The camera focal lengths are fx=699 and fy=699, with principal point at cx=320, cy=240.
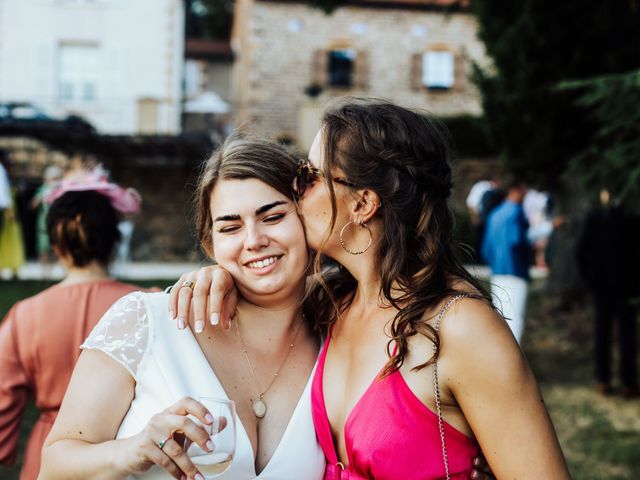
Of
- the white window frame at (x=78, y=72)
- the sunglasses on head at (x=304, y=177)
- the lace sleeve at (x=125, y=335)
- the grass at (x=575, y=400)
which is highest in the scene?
the white window frame at (x=78, y=72)

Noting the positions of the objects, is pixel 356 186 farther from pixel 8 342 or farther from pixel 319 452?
pixel 8 342

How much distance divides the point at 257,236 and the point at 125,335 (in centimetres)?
52

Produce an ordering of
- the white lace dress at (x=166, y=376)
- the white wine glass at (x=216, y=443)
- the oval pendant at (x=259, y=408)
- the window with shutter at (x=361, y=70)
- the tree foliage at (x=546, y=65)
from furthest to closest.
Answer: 1. the window with shutter at (x=361, y=70)
2. the tree foliage at (x=546, y=65)
3. the oval pendant at (x=259, y=408)
4. the white lace dress at (x=166, y=376)
5. the white wine glass at (x=216, y=443)

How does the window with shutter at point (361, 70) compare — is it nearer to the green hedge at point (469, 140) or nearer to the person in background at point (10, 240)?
the green hedge at point (469, 140)

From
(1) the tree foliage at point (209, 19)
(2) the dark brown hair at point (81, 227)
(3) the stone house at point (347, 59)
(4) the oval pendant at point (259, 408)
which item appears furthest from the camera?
(1) the tree foliage at point (209, 19)

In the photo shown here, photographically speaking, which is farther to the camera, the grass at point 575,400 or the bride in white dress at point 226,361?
the grass at point 575,400

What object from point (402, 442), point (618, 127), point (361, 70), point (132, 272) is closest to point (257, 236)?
point (402, 442)

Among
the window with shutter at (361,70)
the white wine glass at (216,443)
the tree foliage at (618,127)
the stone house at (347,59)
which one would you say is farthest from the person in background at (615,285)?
the window with shutter at (361,70)

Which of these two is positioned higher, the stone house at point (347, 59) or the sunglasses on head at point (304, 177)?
the stone house at point (347, 59)

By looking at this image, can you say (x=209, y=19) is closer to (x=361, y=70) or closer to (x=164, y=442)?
(x=361, y=70)

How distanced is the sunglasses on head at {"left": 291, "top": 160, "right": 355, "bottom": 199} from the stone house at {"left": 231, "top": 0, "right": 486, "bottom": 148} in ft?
64.2

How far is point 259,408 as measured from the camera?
2.24m

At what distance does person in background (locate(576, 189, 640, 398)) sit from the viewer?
7391mm

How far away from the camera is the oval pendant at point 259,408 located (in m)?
2.23
